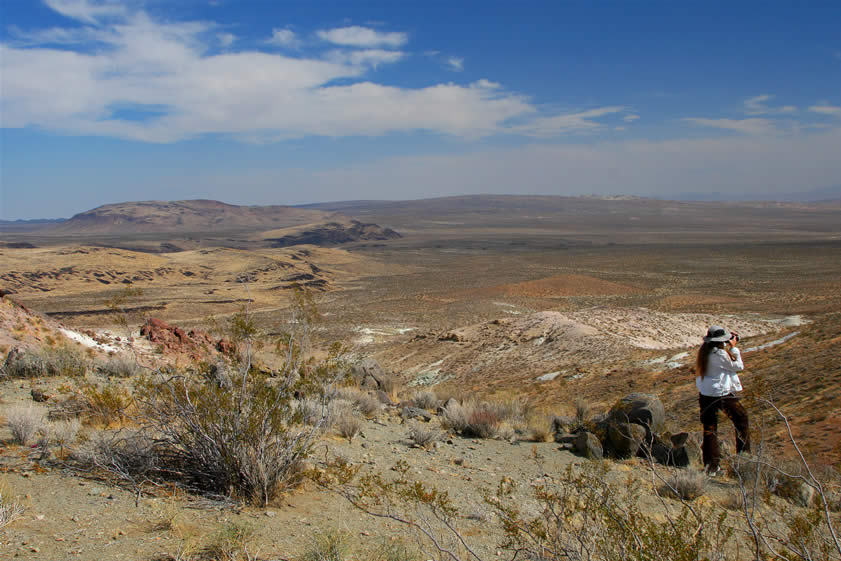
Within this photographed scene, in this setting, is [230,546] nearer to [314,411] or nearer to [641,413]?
[314,411]

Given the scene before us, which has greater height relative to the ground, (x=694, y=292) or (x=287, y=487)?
(x=287, y=487)

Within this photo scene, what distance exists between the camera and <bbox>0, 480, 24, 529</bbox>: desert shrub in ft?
11.6

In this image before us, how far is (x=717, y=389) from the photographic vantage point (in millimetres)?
5840

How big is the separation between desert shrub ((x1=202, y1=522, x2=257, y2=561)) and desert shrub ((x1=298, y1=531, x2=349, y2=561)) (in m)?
0.35

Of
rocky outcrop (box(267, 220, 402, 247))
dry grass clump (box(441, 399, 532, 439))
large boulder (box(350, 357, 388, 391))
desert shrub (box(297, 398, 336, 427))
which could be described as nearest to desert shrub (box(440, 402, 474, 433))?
dry grass clump (box(441, 399, 532, 439))

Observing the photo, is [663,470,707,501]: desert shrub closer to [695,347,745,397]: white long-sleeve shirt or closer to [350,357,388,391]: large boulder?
[695,347,745,397]: white long-sleeve shirt

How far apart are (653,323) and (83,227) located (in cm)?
19747

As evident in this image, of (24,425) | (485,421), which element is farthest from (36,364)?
(485,421)

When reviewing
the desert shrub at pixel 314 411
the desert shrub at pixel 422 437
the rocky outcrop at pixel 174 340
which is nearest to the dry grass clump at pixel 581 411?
the desert shrub at pixel 422 437

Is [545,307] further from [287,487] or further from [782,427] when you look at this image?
[287,487]

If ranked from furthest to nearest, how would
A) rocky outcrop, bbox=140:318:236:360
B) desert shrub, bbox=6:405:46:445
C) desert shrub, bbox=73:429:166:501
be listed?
rocky outcrop, bbox=140:318:236:360, desert shrub, bbox=6:405:46:445, desert shrub, bbox=73:429:166:501

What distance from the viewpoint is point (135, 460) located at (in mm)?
4668

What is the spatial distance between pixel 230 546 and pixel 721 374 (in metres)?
5.20

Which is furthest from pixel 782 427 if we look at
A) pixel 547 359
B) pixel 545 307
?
pixel 545 307
